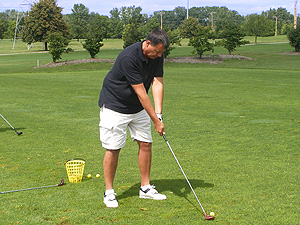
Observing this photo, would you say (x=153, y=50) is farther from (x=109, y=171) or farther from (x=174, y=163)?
(x=174, y=163)

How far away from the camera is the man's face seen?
16.1 ft

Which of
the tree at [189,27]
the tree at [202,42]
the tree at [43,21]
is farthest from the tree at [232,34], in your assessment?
the tree at [189,27]

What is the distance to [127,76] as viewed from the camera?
196 inches

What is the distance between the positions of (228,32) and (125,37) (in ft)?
35.6

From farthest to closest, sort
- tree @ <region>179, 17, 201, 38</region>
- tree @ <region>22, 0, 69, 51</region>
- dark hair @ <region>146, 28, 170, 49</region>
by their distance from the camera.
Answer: tree @ <region>179, 17, 201, 38</region>
tree @ <region>22, 0, 69, 51</region>
dark hair @ <region>146, 28, 170, 49</region>

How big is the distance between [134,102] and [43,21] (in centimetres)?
6241

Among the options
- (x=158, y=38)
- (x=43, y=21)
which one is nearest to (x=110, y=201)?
(x=158, y=38)

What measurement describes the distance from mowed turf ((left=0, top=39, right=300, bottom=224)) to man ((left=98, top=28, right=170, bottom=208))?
18.3 inches

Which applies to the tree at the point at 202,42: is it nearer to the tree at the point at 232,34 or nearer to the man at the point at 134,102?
the tree at the point at 232,34

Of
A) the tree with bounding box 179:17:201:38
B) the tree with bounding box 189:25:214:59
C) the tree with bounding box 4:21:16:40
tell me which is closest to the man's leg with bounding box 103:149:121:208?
the tree with bounding box 189:25:214:59

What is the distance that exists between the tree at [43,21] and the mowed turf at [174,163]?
5187 centimetres

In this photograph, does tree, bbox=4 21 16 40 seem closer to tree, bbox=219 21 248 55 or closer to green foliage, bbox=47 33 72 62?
green foliage, bbox=47 33 72 62

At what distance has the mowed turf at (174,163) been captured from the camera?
4996 millimetres

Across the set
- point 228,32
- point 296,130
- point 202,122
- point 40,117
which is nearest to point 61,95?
point 40,117
